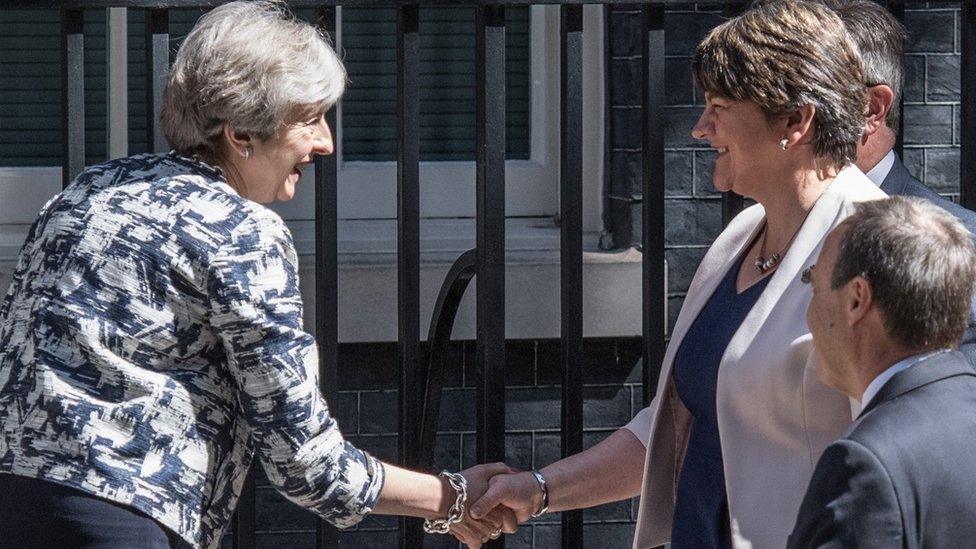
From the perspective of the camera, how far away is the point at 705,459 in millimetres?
2416

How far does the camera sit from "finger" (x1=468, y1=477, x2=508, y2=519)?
2754mm

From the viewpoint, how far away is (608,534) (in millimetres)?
4523

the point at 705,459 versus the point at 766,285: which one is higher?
the point at 766,285

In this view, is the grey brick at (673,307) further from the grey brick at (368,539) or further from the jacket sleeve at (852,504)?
the jacket sleeve at (852,504)

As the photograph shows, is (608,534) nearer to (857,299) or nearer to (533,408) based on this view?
(533,408)

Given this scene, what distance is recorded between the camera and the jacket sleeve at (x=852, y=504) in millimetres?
1594

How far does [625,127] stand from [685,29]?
339mm

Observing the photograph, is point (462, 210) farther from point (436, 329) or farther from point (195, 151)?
point (195, 151)

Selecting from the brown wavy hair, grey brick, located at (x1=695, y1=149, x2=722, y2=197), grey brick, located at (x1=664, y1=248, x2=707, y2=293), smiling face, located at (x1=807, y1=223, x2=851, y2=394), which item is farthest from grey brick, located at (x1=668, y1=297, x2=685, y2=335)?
smiling face, located at (x1=807, y1=223, x2=851, y2=394)

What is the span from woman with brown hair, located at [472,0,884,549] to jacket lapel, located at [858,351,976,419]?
17.3 inches

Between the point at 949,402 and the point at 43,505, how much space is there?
1.25 meters

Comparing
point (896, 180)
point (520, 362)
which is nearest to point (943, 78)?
point (520, 362)

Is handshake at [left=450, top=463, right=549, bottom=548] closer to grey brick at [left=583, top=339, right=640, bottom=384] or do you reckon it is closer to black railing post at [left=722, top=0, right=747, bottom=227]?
black railing post at [left=722, top=0, right=747, bottom=227]

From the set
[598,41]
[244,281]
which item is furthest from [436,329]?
[598,41]
